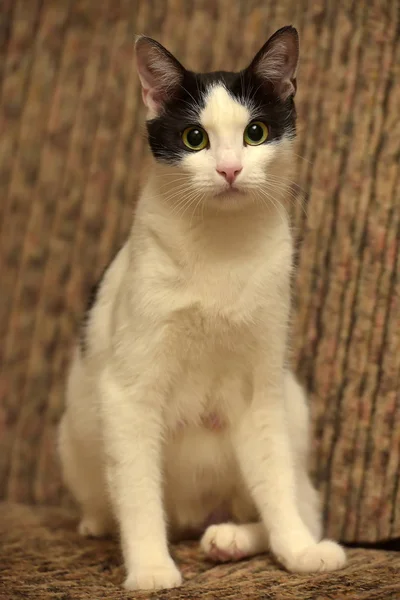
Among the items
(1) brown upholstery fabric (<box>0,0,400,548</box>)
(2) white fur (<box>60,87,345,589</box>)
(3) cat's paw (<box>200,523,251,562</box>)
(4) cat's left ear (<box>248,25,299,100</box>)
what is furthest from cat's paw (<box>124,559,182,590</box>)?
(4) cat's left ear (<box>248,25,299,100</box>)

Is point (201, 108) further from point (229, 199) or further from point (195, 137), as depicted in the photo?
point (229, 199)

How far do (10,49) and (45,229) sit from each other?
1.67 ft

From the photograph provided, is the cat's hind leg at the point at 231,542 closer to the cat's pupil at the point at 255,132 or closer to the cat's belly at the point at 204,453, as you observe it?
the cat's belly at the point at 204,453

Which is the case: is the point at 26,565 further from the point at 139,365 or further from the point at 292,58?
the point at 292,58

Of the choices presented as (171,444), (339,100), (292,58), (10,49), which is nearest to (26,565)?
(171,444)

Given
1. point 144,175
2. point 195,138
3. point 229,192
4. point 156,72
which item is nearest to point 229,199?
point 229,192

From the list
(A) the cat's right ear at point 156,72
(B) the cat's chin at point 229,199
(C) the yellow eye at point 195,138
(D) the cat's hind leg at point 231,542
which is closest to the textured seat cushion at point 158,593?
(D) the cat's hind leg at point 231,542

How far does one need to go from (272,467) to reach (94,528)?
19.1 inches

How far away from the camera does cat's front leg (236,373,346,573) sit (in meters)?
1.38

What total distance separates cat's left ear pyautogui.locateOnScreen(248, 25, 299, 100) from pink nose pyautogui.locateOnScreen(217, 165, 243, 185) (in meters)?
0.23

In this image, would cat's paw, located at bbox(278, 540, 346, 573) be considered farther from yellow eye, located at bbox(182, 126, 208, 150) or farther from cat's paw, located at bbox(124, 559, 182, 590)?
yellow eye, located at bbox(182, 126, 208, 150)

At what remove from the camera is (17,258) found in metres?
2.11

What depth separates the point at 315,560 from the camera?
1319 mm

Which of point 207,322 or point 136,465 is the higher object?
point 207,322
